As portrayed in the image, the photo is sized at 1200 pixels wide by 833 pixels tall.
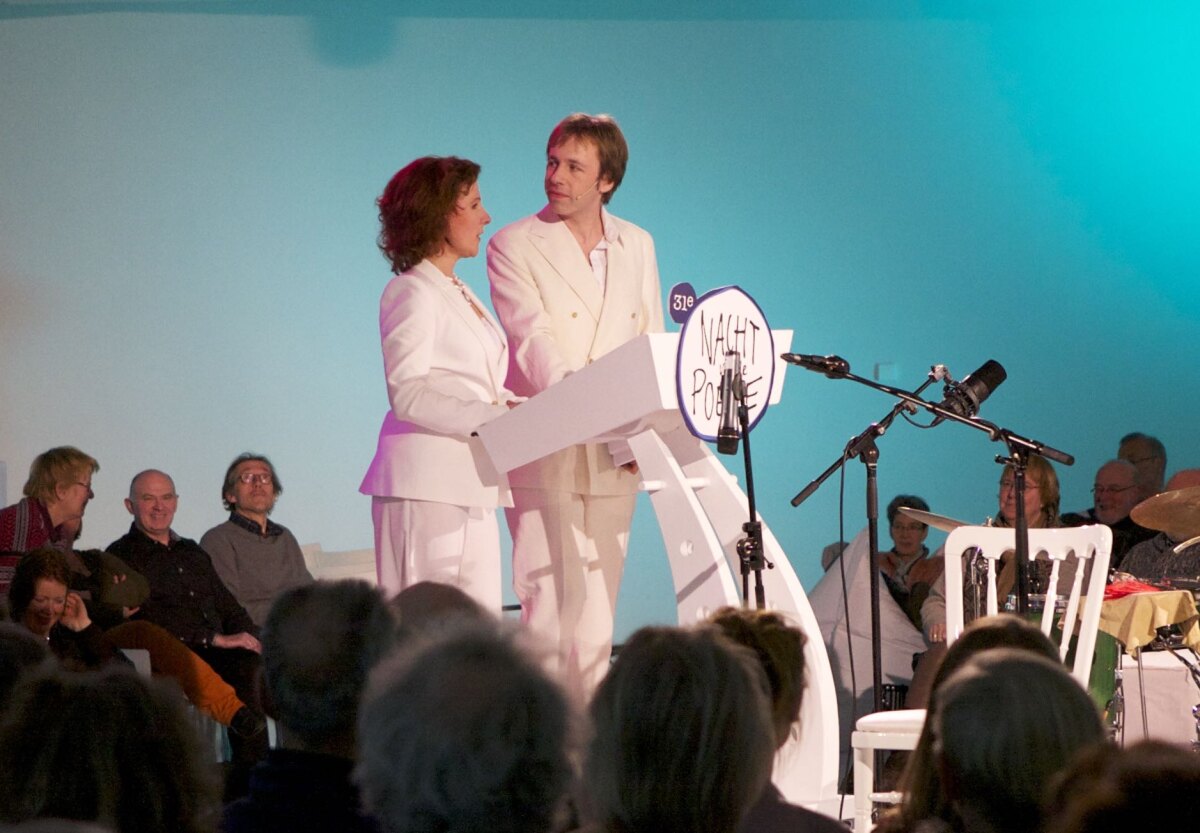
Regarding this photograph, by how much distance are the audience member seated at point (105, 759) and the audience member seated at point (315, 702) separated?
0.76ft

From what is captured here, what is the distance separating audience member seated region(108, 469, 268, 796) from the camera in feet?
16.9

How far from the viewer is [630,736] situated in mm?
1521

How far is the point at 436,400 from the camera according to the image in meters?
3.72

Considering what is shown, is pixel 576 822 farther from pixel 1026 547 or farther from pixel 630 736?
pixel 1026 547

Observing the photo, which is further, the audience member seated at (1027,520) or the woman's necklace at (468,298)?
the audience member seated at (1027,520)

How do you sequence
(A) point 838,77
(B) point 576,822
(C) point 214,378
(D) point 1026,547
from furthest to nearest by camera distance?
(A) point 838,77 < (C) point 214,378 < (D) point 1026,547 < (B) point 576,822

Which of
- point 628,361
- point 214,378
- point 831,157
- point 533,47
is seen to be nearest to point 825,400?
point 831,157

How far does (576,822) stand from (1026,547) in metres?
1.90

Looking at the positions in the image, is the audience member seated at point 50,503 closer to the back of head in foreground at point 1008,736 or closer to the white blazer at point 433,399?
the white blazer at point 433,399

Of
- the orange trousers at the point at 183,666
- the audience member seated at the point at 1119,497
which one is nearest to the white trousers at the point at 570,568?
the orange trousers at the point at 183,666

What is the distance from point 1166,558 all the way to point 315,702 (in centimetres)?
400

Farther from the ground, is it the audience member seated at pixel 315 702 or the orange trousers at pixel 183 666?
the audience member seated at pixel 315 702

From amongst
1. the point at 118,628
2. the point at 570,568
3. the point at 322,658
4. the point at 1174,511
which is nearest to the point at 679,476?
the point at 570,568

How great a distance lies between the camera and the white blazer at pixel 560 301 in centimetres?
403
